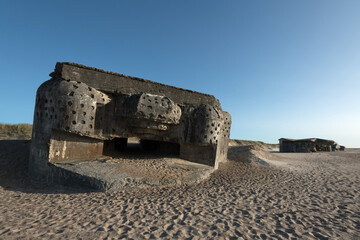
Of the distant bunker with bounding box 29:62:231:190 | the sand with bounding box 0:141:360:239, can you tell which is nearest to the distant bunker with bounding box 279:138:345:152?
the sand with bounding box 0:141:360:239

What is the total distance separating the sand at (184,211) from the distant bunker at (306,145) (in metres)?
16.6

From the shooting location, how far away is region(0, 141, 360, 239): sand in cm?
303

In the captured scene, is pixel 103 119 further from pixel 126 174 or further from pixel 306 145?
pixel 306 145

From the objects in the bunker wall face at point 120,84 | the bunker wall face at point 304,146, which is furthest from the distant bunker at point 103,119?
the bunker wall face at point 304,146

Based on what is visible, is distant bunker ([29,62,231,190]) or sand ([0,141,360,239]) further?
distant bunker ([29,62,231,190])

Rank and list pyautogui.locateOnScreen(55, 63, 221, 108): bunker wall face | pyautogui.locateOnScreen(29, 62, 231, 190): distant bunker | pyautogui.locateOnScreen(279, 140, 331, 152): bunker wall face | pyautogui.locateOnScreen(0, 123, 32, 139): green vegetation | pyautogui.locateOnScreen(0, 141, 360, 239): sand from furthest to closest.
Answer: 1. pyautogui.locateOnScreen(279, 140, 331, 152): bunker wall face
2. pyautogui.locateOnScreen(0, 123, 32, 139): green vegetation
3. pyautogui.locateOnScreen(55, 63, 221, 108): bunker wall face
4. pyautogui.locateOnScreen(29, 62, 231, 190): distant bunker
5. pyautogui.locateOnScreen(0, 141, 360, 239): sand

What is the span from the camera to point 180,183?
18.6 feet

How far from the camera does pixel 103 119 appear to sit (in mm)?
6391

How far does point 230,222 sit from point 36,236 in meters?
3.11

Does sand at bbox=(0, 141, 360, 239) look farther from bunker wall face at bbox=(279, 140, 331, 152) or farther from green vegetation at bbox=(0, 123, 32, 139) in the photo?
bunker wall face at bbox=(279, 140, 331, 152)

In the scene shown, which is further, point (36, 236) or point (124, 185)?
point (124, 185)

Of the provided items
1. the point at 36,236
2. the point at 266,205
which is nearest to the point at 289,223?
the point at 266,205

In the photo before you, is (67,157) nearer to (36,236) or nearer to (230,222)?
(36,236)

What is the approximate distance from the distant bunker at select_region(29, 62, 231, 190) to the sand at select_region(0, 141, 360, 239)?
79cm
